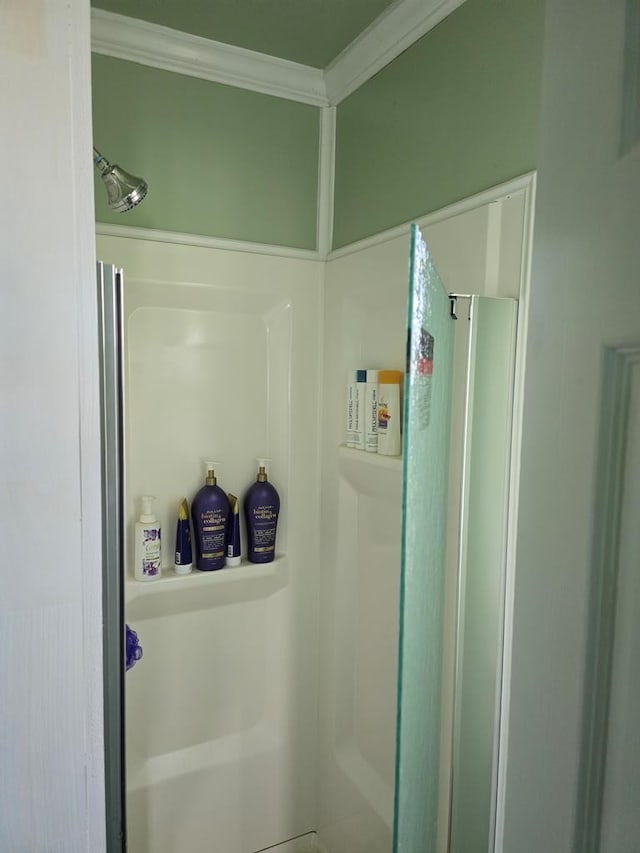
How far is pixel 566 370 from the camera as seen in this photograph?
1.51 feet

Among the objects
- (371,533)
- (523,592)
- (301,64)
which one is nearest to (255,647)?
(371,533)

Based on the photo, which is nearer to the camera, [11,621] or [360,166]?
[11,621]

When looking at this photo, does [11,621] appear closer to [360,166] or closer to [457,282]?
[457,282]

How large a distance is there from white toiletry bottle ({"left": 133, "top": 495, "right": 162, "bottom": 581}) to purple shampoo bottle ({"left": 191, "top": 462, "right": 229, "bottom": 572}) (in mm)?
112

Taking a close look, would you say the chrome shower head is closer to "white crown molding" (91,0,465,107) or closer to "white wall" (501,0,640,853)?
"white crown molding" (91,0,465,107)

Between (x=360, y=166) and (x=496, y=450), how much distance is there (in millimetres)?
971

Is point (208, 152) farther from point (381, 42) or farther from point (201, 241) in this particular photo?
point (381, 42)

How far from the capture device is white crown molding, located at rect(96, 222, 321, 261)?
1461mm

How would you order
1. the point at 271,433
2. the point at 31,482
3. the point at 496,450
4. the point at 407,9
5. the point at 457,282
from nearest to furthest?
the point at 31,482, the point at 496,450, the point at 457,282, the point at 407,9, the point at 271,433

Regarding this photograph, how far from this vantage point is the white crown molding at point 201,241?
57.5 inches

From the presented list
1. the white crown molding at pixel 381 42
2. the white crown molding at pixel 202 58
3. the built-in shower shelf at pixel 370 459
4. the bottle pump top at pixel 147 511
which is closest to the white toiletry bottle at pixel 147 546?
the bottle pump top at pixel 147 511

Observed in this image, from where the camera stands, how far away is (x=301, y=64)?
5.28 ft

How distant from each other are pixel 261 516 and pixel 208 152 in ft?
3.24

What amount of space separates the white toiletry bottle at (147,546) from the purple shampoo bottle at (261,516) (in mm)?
260
